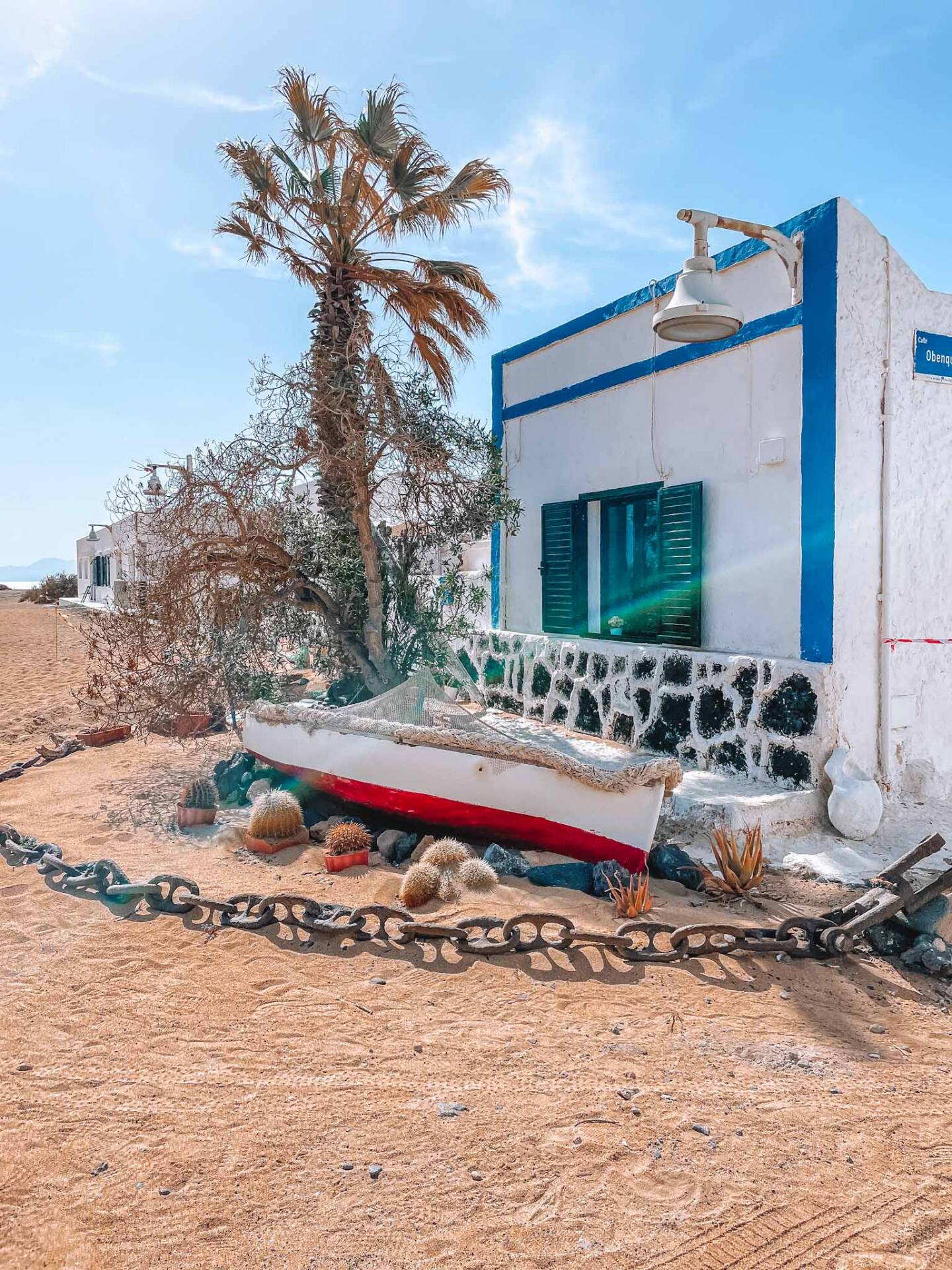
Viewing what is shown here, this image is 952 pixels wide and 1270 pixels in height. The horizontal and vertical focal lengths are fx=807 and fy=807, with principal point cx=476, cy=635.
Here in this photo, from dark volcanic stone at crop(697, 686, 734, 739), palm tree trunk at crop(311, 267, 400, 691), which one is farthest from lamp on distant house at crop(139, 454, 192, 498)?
dark volcanic stone at crop(697, 686, 734, 739)

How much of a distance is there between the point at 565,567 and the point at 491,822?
161 inches

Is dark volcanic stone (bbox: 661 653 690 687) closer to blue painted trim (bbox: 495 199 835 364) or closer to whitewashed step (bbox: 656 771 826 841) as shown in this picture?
whitewashed step (bbox: 656 771 826 841)

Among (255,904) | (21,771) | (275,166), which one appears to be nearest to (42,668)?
(21,771)

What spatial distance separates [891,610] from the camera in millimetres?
6340

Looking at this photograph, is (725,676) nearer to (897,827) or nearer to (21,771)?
(897,827)

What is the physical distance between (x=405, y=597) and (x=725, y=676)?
3.42 m

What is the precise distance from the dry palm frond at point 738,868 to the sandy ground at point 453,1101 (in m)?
0.62

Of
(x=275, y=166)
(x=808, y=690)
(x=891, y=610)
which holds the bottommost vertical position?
(x=808, y=690)

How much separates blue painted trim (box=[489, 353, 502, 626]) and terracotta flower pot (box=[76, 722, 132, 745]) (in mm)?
4599

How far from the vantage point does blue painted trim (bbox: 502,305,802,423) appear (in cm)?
643

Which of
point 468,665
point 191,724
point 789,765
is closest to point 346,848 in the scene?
point 789,765

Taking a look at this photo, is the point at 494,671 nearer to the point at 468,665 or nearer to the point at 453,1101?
the point at 468,665

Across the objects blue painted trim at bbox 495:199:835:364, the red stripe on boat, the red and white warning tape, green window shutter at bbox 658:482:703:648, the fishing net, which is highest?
blue painted trim at bbox 495:199:835:364

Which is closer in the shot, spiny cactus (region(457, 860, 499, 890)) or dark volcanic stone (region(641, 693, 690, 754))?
spiny cactus (region(457, 860, 499, 890))
